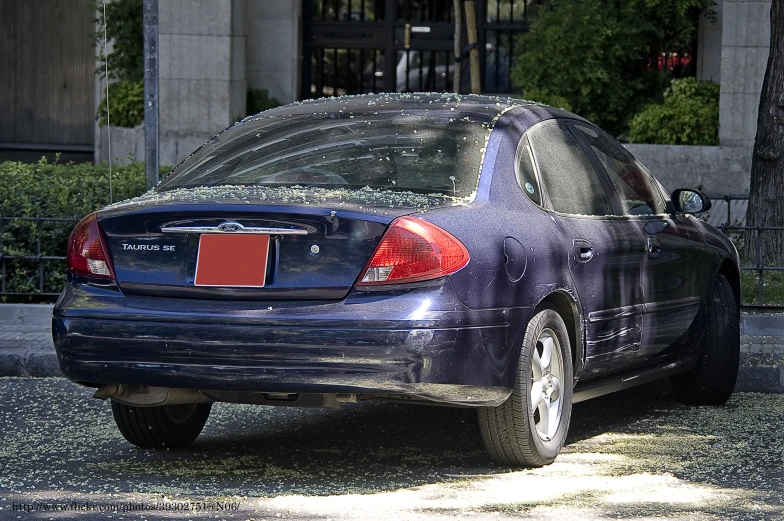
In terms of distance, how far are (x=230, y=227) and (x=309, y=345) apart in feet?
1.70

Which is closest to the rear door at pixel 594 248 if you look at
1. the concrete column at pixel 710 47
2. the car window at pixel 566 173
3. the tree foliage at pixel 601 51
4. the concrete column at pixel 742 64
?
the car window at pixel 566 173

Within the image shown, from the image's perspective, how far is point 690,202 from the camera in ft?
22.6

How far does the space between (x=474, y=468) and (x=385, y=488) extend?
53cm

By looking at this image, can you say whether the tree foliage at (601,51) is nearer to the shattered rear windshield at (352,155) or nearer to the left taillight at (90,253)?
the shattered rear windshield at (352,155)

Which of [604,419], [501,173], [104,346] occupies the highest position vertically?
[501,173]

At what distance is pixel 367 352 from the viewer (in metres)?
4.85

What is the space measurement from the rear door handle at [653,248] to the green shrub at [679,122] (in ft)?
30.1

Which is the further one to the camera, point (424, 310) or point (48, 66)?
point (48, 66)

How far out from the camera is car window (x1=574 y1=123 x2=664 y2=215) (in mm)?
6520

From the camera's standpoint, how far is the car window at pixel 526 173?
561 centimetres

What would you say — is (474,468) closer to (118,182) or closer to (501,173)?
(501,173)

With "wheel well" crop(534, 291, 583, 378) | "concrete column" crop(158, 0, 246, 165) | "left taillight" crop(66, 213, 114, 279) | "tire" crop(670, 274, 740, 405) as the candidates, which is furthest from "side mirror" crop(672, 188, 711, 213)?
"concrete column" crop(158, 0, 246, 165)

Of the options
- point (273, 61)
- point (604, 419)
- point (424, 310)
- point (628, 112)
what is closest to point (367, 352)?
point (424, 310)

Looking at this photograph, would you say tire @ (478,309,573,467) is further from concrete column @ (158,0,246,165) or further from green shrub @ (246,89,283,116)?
green shrub @ (246,89,283,116)
